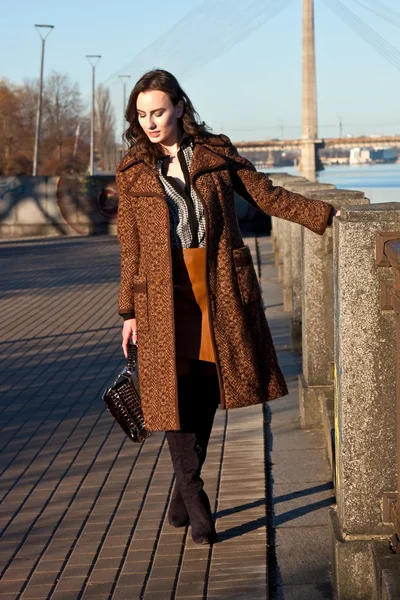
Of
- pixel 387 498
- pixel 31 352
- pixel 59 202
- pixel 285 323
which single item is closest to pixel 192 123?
pixel 387 498

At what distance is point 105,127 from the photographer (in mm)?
107812

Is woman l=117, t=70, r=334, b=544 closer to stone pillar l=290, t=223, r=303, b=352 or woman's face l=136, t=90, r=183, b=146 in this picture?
woman's face l=136, t=90, r=183, b=146

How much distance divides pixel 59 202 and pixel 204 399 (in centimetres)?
2672

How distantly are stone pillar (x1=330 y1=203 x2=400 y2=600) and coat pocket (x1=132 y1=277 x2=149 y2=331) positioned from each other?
0.72m

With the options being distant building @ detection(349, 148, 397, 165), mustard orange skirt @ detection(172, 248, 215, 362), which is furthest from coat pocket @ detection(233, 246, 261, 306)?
distant building @ detection(349, 148, 397, 165)

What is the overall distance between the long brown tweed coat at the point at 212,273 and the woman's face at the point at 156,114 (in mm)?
134

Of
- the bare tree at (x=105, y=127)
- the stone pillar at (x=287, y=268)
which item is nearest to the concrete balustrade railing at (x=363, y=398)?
the stone pillar at (x=287, y=268)

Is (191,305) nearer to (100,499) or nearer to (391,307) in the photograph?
(391,307)

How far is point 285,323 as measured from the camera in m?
11.6

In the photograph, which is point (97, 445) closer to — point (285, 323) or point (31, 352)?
point (31, 352)

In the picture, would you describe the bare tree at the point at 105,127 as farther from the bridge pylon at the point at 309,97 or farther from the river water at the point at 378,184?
the river water at the point at 378,184

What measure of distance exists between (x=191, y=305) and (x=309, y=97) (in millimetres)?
59574

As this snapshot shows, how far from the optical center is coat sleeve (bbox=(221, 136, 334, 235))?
4.36 m

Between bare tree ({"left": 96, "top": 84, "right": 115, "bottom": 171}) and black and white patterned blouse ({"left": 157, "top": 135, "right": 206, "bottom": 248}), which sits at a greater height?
bare tree ({"left": 96, "top": 84, "right": 115, "bottom": 171})
